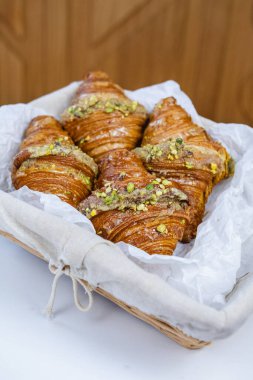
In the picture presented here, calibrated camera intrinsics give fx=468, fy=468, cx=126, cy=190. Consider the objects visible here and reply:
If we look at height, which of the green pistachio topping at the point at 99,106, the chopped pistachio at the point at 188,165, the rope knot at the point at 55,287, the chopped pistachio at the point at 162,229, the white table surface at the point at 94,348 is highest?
the green pistachio topping at the point at 99,106

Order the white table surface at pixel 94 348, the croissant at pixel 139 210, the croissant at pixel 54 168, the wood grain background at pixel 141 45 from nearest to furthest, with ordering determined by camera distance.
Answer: the white table surface at pixel 94 348, the croissant at pixel 139 210, the croissant at pixel 54 168, the wood grain background at pixel 141 45

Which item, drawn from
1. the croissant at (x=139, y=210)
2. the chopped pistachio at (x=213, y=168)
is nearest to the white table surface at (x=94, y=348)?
the croissant at (x=139, y=210)

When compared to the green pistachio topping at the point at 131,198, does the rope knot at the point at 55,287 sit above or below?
below

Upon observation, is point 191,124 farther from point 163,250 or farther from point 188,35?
point 188,35

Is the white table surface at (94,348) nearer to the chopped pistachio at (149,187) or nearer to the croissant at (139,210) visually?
the croissant at (139,210)

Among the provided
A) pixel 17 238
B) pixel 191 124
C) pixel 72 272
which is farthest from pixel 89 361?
pixel 191 124

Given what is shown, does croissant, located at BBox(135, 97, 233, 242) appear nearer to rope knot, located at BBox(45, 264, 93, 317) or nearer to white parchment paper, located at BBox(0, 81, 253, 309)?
white parchment paper, located at BBox(0, 81, 253, 309)

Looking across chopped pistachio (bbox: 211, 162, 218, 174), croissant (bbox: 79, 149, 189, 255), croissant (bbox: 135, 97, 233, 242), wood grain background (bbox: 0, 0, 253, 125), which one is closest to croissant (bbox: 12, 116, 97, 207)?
croissant (bbox: 79, 149, 189, 255)

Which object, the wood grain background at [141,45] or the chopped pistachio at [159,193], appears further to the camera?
the wood grain background at [141,45]
